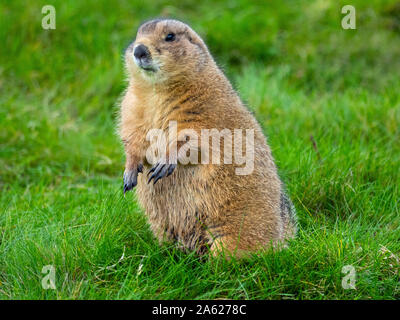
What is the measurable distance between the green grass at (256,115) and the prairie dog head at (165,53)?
1.06 metres

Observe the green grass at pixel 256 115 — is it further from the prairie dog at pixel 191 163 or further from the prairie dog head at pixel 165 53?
the prairie dog head at pixel 165 53

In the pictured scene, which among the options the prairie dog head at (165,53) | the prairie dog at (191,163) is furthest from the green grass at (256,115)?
the prairie dog head at (165,53)

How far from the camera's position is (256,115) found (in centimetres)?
612

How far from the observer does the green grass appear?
12.8 ft

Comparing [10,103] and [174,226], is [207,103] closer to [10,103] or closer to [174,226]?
[174,226]

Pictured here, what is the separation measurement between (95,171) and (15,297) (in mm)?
2761

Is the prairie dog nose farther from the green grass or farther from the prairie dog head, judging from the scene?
the green grass

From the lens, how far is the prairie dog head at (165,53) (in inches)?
165

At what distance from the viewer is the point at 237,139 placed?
4.30 meters

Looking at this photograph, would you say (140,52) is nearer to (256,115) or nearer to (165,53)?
(165,53)

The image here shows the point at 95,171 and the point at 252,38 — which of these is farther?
the point at 252,38

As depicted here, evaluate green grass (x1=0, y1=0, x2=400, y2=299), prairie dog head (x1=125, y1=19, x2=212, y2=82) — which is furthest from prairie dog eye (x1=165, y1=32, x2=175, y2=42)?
green grass (x1=0, y1=0, x2=400, y2=299)

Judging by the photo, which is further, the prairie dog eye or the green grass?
the prairie dog eye
